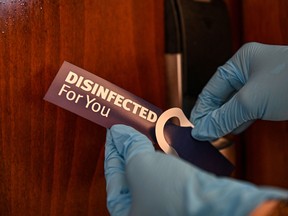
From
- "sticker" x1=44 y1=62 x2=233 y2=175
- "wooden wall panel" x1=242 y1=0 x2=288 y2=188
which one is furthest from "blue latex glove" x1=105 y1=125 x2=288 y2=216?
"wooden wall panel" x1=242 y1=0 x2=288 y2=188

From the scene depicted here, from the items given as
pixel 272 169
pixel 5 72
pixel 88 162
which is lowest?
pixel 272 169

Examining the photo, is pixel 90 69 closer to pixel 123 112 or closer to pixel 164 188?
pixel 123 112

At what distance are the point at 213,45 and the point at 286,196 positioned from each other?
1.64 ft

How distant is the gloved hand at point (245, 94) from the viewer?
58cm

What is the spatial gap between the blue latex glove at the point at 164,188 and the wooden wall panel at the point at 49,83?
0.27 ft

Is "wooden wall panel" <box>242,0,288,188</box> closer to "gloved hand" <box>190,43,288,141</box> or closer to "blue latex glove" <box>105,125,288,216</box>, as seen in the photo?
"gloved hand" <box>190,43,288,141</box>

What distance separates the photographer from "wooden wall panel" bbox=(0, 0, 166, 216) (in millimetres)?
511

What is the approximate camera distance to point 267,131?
2.46ft

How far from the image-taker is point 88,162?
59 centimetres

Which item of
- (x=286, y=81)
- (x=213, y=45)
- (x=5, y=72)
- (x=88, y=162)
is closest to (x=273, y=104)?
(x=286, y=81)

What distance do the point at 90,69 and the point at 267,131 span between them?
419 millimetres

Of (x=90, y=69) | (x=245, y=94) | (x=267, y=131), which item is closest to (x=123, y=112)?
(x=90, y=69)

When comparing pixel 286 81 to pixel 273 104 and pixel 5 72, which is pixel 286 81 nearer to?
pixel 273 104

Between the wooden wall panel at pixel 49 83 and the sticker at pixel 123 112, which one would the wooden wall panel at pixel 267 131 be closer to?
→ the sticker at pixel 123 112
